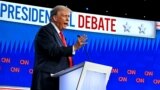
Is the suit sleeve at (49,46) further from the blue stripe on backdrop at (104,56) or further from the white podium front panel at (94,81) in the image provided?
the blue stripe on backdrop at (104,56)

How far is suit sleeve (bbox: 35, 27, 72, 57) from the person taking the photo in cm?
208

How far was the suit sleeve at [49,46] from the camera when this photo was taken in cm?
208

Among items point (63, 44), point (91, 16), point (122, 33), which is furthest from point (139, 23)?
point (63, 44)

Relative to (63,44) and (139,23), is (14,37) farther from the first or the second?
(63,44)

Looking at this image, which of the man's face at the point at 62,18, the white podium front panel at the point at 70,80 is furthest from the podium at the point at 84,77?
the man's face at the point at 62,18

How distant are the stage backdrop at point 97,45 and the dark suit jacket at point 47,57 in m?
1.50

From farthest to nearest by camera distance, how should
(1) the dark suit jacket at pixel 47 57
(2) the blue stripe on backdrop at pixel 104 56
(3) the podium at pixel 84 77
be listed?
(2) the blue stripe on backdrop at pixel 104 56
(1) the dark suit jacket at pixel 47 57
(3) the podium at pixel 84 77

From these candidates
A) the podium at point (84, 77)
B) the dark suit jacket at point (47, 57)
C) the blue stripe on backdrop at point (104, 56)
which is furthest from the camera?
the blue stripe on backdrop at point (104, 56)

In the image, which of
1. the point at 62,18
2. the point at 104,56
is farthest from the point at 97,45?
the point at 62,18

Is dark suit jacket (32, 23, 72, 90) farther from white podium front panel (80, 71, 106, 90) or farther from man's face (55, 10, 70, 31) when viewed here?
white podium front panel (80, 71, 106, 90)

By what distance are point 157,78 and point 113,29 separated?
64 centimetres

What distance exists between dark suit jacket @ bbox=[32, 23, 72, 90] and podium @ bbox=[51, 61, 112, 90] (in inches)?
2.3

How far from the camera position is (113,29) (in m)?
4.15

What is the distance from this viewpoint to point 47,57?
2145mm
